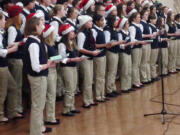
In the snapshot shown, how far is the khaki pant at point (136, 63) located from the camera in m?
7.71

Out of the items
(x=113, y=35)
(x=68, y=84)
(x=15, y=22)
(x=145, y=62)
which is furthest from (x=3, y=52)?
(x=145, y=62)

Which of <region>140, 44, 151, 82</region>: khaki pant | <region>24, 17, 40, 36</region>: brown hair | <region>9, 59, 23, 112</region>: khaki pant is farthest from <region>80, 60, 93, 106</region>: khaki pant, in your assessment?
<region>140, 44, 151, 82</region>: khaki pant

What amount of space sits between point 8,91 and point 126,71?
2.62 meters

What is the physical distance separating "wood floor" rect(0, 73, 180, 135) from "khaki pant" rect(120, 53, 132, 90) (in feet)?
1.52

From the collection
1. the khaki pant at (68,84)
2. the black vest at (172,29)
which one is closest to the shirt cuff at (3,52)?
the khaki pant at (68,84)

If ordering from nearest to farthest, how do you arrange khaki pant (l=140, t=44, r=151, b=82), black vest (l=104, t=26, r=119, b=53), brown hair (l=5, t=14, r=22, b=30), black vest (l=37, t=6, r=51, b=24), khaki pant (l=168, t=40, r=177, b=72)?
brown hair (l=5, t=14, r=22, b=30), black vest (l=37, t=6, r=51, b=24), black vest (l=104, t=26, r=119, b=53), khaki pant (l=140, t=44, r=151, b=82), khaki pant (l=168, t=40, r=177, b=72)

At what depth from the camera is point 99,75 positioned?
672 centimetres

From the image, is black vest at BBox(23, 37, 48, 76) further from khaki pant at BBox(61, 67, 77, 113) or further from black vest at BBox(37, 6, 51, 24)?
black vest at BBox(37, 6, 51, 24)

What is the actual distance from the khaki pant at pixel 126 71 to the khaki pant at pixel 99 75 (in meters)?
0.75

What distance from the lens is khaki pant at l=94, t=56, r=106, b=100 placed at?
6.63 metres

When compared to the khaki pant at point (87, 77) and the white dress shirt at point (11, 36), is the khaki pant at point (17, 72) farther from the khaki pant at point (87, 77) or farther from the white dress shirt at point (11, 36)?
the khaki pant at point (87, 77)

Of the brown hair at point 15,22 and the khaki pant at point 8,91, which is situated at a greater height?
the brown hair at point 15,22

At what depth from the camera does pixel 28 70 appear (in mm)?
4758

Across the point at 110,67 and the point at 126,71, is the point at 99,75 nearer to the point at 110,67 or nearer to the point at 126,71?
the point at 110,67
